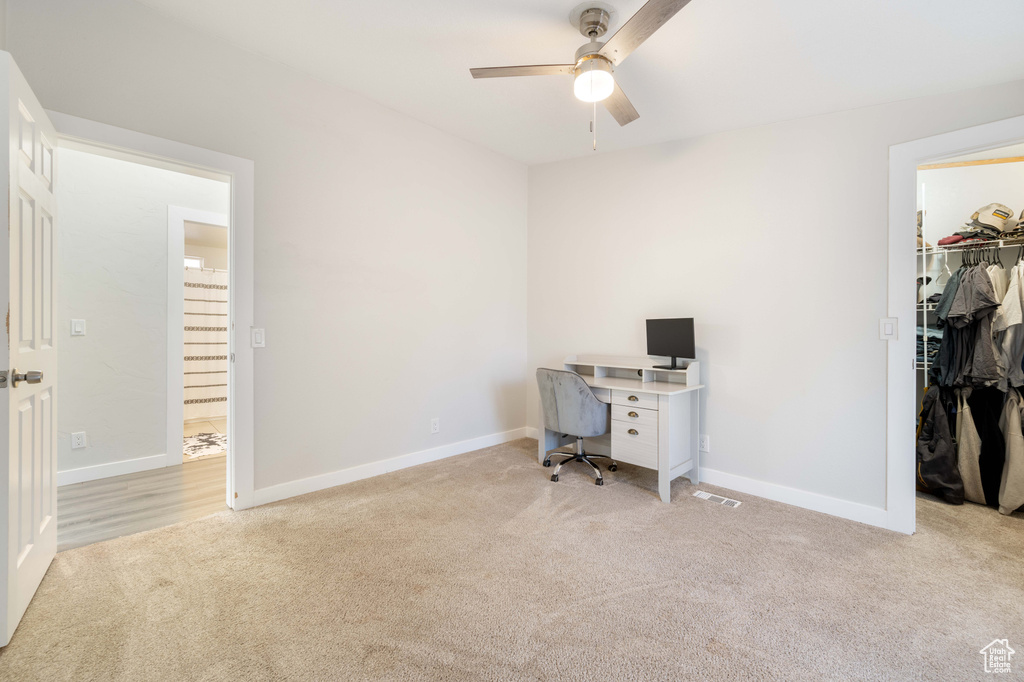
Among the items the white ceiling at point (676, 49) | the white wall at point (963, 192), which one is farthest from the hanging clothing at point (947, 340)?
the white ceiling at point (676, 49)

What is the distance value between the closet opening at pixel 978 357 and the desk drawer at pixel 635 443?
159 cm

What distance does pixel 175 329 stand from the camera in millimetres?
3672

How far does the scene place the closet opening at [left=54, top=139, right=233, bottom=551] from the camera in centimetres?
317

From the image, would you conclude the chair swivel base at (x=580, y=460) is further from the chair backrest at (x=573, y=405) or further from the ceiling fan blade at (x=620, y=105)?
the ceiling fan blade at (x=620, y=105)

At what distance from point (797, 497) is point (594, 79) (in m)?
2.77

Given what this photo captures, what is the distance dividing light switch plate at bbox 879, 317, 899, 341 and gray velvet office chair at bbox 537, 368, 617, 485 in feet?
5.57

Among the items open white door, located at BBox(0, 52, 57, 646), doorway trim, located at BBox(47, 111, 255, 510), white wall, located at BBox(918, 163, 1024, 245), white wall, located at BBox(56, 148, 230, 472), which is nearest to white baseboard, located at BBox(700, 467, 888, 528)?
white wall, located at BBox(918, 163, 1024, 245)

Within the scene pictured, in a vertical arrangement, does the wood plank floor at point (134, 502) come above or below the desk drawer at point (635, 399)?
below

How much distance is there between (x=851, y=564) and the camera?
7.29ft

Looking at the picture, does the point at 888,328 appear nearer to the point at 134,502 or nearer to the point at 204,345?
the point at 134,502

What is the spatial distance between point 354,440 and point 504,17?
104 inches

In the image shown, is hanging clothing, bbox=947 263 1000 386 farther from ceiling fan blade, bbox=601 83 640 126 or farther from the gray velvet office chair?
ceiling fan blade, bbox=601 83 640 126

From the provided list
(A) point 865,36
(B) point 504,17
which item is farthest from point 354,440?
(A) point 865,36

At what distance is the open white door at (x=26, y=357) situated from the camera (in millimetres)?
1565
